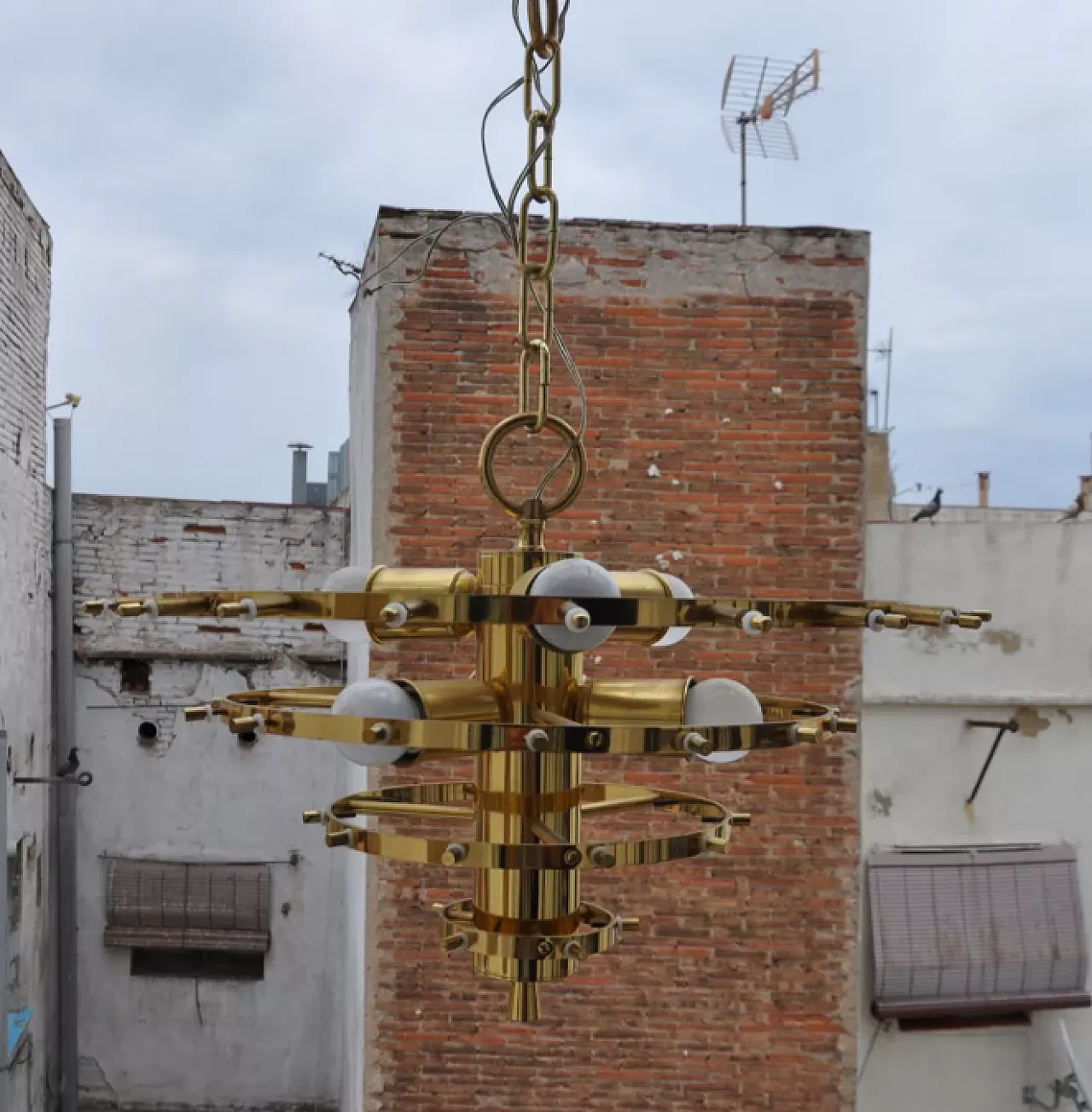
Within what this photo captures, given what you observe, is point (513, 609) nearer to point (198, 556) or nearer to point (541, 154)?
point (541, 154)

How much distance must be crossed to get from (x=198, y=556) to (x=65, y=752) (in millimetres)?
1344

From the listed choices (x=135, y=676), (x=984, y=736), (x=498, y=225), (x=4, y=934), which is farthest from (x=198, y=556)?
(x=984, y=736)

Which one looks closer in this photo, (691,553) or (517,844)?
(517,844)

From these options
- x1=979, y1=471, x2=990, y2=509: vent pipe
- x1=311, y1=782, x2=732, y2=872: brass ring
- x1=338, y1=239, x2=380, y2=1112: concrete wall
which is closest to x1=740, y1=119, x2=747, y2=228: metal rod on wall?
x1=338, y1=239, x2=380, y2=1112: concrete wall

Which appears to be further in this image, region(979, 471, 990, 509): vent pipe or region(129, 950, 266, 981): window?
region(979, 471, 990, 509): vent pipe

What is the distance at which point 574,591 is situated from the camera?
2.79 ft

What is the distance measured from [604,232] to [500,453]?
31.7 inches

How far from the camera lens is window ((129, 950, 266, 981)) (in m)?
6.77

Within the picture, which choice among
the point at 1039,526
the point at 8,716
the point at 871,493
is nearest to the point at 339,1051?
the point at 8,716

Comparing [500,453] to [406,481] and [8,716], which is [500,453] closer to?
[406,481]

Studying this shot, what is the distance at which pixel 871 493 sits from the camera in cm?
846

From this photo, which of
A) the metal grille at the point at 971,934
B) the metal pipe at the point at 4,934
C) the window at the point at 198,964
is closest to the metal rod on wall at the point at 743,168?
the metal grille at the point at 971,934

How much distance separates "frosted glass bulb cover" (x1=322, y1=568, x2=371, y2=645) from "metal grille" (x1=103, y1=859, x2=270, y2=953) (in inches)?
241

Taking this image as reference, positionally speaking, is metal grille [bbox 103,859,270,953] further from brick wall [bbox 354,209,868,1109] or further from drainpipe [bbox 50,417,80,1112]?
brick wall [bbox 354,209,868,1109]
